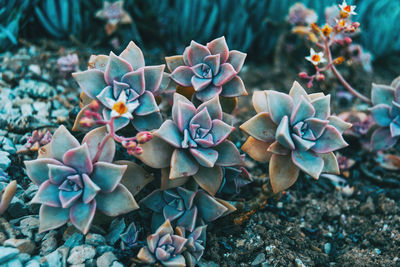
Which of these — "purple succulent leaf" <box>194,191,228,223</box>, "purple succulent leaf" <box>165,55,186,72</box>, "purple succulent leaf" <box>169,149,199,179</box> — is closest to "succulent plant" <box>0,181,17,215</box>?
"purple succulent leaf" <box>169,149,199,179</box>

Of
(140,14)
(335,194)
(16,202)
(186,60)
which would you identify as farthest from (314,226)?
(140,14)

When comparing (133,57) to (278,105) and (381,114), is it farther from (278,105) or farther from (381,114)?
(381,114)

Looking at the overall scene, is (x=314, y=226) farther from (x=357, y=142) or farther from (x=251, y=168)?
(x=357, y=142)

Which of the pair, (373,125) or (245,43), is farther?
(245,43)

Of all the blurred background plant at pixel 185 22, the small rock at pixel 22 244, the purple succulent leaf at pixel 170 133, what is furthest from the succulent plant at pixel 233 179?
the blurred background plant at pixel 185 22

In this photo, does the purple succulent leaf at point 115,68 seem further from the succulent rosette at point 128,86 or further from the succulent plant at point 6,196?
the succulent plant at point 6,196
